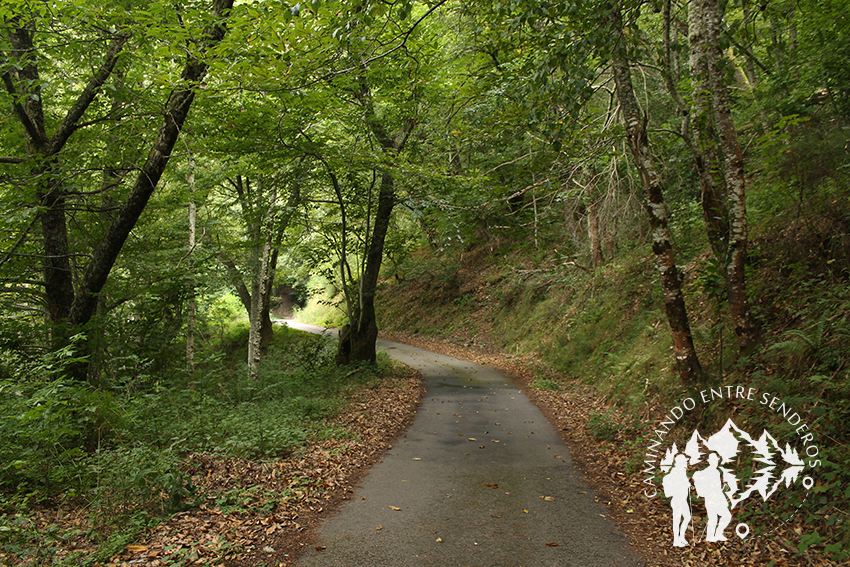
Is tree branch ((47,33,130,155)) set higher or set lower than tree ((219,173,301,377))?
higher

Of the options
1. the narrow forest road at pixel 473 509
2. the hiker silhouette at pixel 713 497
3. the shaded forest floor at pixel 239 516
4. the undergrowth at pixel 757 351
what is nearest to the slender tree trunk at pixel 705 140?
the undergrowth at pixel 757 351

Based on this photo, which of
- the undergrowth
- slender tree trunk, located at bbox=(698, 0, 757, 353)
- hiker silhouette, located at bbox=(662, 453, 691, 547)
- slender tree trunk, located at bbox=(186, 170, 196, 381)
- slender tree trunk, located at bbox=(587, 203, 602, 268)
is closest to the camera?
the undergrowth

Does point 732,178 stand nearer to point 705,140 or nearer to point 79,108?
point 705,140

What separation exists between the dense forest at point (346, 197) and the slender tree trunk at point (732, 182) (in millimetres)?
27

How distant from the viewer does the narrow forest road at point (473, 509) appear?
421cm

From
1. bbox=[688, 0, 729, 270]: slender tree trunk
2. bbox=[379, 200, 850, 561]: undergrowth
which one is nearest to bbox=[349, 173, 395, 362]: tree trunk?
bbox=[379, 200, 850, 561]: undergrowth

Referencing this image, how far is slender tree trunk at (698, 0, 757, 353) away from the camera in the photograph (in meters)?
5.84

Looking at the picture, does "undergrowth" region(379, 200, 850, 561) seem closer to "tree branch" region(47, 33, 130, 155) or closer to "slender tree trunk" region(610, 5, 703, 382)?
"slender tree trunk" region(610, 5, 703, 382)

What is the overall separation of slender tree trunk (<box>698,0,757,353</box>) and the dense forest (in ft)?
0.09

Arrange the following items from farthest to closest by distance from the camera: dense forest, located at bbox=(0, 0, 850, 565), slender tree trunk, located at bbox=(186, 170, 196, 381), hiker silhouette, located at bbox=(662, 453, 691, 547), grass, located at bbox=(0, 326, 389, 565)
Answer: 1. slender tree trunk, located at bbox=(186, 170, 196, 381)
2. dense forest, located at bbox=(0, 0, 850, 565)
3. hiker silhouette, located at bbox=(662, 453, 691, 547)
4. grass, located at bbox=(0, 326, 389, 565)

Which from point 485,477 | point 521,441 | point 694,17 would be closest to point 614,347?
point 521,441

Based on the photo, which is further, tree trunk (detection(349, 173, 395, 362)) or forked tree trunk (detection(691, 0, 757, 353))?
tree trunk (detection(349, 173, 395, 362))

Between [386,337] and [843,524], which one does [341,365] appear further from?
[386,337]

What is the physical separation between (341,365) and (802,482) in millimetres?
10412
